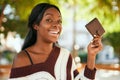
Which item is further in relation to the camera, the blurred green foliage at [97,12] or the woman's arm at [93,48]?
the blurred green foliage at [97,12]

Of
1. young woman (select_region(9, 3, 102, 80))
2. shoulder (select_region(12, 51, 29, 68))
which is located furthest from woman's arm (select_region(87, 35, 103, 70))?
shoulder (select_region(12, 51, 29, 68))

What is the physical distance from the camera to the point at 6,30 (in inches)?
272

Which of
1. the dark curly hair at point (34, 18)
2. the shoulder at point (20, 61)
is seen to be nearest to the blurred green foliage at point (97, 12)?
the dark curly hair at point (34, 18)

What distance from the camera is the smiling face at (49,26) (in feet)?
4.29

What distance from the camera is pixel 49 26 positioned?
131cm

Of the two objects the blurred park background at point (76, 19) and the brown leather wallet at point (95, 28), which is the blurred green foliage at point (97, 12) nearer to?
the blurred park background at point (76, 19)

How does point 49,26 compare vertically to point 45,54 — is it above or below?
above

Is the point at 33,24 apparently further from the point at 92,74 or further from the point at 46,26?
the point at 92,74

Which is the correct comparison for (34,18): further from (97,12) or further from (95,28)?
(97,12)

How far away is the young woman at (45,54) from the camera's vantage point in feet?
4.19

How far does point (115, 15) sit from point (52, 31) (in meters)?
3.30

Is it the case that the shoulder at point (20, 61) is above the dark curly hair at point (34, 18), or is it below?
below

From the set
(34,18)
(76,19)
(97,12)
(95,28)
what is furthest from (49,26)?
(76,19)

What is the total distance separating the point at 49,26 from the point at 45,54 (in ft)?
0.38
